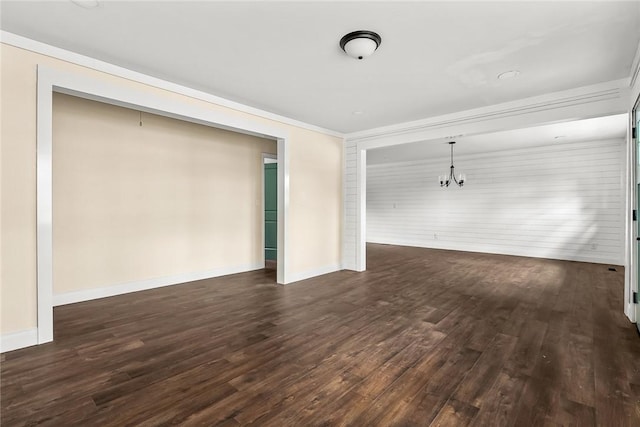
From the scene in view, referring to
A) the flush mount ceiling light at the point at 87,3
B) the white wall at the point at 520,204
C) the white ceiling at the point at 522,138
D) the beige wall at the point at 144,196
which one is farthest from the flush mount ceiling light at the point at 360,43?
the white wall at the point at 520,204

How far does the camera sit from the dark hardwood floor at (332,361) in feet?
6.18

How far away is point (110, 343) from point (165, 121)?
336 cm

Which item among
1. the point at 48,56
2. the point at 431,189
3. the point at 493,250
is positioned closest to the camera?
the point at 48,56

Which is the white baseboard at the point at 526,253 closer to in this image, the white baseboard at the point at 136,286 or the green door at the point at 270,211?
the green door at the point at 270,211

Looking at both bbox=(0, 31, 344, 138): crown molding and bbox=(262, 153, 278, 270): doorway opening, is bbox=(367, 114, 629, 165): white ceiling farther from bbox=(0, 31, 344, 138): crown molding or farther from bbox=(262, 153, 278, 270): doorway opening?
bbox=(0, 31, 344, 138): crown molding

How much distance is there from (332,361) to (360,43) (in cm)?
267

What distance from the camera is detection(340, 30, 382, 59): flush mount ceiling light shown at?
2549 millimetres

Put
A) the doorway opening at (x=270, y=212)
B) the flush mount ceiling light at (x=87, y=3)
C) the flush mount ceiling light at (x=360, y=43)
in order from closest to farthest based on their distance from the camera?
the flush mount ceiling light at (x=87, y=3) → the flush mount ceiling light at (x=360, y=43) → the doorway opening at (x=270, y=212)

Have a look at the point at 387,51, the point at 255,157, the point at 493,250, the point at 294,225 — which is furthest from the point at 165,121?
the point at 493,250

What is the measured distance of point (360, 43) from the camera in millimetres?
2605

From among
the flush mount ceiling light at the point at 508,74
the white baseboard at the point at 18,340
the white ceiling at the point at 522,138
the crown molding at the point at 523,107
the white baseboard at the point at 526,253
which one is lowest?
the white baseboard at the point at 18,340

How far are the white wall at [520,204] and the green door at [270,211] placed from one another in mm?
4961

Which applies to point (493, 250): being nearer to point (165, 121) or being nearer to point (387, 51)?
point (387, 51)

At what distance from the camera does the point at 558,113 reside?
151 inches
